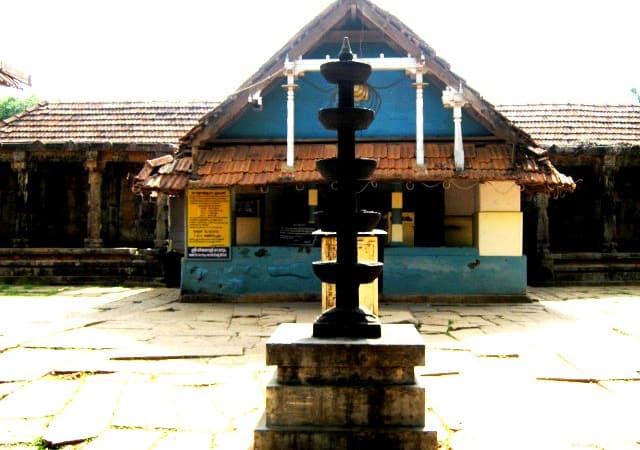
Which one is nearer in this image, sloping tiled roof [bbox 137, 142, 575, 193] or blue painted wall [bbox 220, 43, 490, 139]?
sloping tiled roof [bbox 137, 142, 575, 193]

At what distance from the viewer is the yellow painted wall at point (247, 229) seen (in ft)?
37.5

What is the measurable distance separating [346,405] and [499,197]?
24.1 ft

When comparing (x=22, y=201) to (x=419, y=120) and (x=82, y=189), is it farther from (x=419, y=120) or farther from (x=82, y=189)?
(x=419, y=120)

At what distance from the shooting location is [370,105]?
32.1 ft

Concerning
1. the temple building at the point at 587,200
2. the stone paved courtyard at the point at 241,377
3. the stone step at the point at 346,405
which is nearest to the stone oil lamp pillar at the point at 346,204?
the stone step at the point at 346,405

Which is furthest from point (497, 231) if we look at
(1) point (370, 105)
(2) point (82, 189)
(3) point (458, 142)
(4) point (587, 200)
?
(2) point (82, 189)

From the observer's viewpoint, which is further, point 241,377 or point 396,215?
point 396,215

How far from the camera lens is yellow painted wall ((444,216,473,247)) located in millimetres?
11336

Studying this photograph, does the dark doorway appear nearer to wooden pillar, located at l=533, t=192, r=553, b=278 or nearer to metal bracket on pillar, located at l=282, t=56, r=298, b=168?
metal bracket on pillar, located at l=282, t=56, r=298, b=168

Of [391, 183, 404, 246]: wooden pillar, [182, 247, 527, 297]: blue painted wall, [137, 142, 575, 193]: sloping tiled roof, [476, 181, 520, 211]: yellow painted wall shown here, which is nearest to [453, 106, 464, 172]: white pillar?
[137, 142, 575, 193]: sloping tiled roof

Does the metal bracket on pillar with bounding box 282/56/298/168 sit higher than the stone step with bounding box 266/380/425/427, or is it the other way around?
the metal bracket on pillar with bounding box 282/56/298/168

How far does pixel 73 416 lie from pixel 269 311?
4813 millimetres

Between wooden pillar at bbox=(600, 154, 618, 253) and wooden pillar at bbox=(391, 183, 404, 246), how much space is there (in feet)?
20.2

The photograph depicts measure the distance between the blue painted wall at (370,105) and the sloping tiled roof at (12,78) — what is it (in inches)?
189
